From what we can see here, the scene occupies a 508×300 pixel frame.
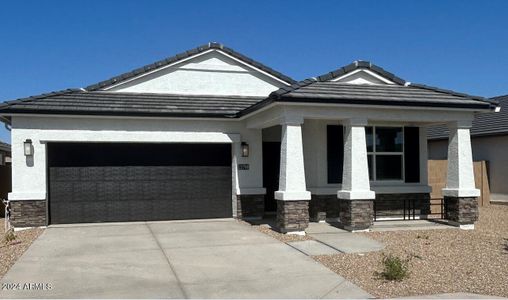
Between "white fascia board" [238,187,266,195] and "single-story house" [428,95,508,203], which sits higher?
"single-story house" [428,95,508,203]

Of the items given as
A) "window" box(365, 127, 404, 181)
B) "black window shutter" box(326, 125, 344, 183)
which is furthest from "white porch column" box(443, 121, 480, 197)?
"black window shutter" box(326, 125, 344, 183)

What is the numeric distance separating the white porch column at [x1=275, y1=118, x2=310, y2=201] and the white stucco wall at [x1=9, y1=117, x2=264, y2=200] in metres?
3.26

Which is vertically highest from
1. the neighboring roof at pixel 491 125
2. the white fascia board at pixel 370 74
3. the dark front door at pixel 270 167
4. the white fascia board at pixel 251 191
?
the white fascia board at pixel 370 74

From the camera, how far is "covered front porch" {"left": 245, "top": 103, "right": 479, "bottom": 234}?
11.7 metres

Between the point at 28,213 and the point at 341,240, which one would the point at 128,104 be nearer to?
the point at 28,213

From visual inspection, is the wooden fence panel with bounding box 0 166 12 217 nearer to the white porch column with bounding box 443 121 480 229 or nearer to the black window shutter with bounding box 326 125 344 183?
the black window shutter with bounding box 326 125 344 183

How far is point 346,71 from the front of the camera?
44.7ft

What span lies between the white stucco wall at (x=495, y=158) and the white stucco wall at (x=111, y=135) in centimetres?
1126

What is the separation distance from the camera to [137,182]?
47.3 ft

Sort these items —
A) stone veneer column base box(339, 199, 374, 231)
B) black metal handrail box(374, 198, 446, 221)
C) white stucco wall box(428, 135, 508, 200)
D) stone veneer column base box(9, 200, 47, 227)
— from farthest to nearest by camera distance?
1. white stucco wall box(428, 135, 508, 200)
2. black metal handrail box(374, 198, 446, 221)
3. stone veneer column base box(9, 200, 47, 227)
4. stone veneer column base box(339, 199, 374, 231)

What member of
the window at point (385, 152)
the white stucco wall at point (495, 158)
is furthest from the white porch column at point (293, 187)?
the white stucco wall at point (495, 158)

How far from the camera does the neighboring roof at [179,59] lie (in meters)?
15.4

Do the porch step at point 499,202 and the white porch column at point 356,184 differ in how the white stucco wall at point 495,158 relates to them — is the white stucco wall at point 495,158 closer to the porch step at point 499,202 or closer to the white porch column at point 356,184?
the porch step at point 499,202

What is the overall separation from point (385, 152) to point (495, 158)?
29.1 feet
